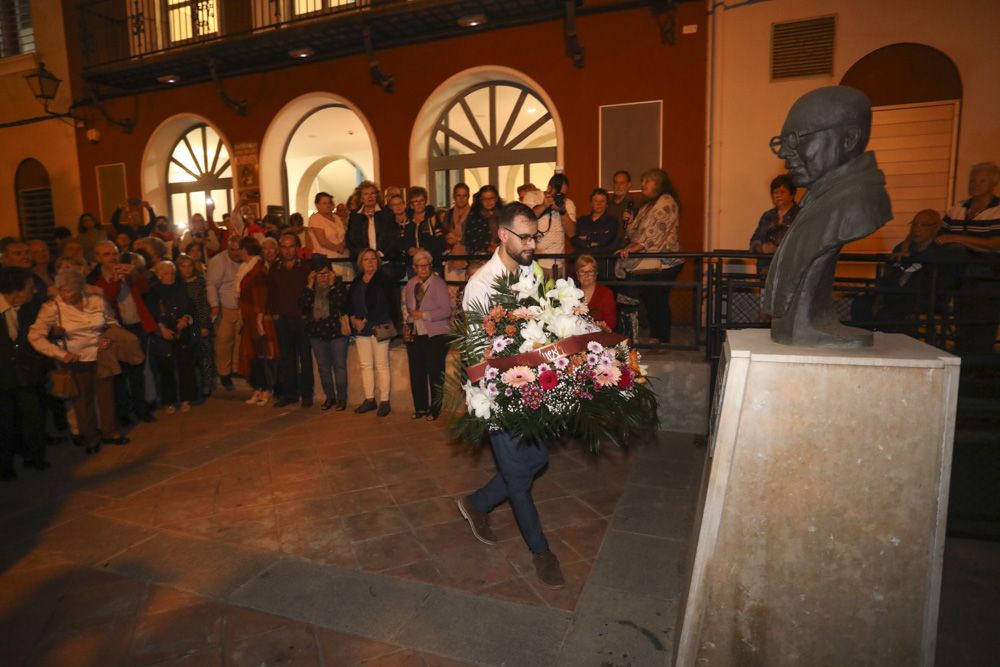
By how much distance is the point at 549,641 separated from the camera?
2953mm

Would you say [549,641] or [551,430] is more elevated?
[551,430]

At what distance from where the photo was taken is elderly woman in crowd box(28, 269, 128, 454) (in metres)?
5.42

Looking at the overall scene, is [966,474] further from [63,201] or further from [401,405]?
[63,201]

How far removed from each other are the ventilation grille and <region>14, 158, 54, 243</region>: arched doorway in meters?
15.8

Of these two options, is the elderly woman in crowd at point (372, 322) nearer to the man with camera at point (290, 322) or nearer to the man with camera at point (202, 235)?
the man with camera at point (290, 322)

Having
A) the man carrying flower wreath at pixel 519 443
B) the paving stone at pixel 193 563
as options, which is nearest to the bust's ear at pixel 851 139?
the man carrying flower wreath at pixel 519 443

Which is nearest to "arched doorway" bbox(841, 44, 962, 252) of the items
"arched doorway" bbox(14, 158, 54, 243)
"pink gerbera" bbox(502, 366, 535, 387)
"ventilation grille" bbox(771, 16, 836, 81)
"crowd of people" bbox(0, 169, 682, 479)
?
"ventilation grille" bbox(771, 16, 836, 81)

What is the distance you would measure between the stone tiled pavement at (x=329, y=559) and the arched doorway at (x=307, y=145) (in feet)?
23.8

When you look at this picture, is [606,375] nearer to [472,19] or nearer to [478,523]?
[478,523]

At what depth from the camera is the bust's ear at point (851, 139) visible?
2.38 metres

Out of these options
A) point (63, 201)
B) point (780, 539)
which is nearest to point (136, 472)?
point (780, 539)

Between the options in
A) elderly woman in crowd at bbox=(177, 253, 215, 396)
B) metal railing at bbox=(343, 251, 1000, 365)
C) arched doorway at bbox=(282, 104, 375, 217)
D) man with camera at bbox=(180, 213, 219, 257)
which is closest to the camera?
metal railing at bbox=(343, 251, 1000, 365)

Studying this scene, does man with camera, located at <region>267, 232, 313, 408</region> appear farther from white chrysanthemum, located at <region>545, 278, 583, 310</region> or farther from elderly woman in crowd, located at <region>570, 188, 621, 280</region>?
white chrysanthemum, located at <region>545, 278, 583, 310</region>

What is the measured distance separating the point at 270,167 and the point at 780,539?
12.1 m
